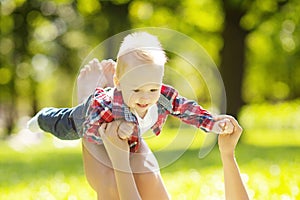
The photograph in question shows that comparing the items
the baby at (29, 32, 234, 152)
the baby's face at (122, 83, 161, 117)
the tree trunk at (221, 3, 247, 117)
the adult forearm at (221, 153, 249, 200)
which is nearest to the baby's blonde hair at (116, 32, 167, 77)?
the baby at (29, 32, 234, 152)

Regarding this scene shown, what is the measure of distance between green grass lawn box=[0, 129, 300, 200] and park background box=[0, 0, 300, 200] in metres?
0.01

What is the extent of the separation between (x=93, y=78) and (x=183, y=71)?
730mm

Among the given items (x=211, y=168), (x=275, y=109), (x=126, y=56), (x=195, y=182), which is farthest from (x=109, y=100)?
(x=275, y=109)

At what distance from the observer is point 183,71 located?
427 cm

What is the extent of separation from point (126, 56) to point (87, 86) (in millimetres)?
664

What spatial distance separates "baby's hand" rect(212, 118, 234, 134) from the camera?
3.19 m

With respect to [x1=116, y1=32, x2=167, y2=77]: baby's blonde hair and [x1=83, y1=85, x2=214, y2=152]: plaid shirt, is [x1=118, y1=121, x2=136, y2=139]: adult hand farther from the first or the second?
[x1=116, y1=32, x2=167, y2=77]: baby's blonde hair

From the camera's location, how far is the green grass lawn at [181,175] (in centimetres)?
482

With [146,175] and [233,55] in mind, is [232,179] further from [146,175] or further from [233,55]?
[233,55]

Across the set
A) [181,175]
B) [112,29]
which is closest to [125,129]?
[181,175]

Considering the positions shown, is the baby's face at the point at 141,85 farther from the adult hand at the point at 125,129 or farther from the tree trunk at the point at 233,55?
the tree trunk at the point at 233,55

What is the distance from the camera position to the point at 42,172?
27.0 ft

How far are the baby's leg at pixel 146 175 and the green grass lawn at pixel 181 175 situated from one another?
0.22ft

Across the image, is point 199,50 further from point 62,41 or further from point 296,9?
point 62,41
